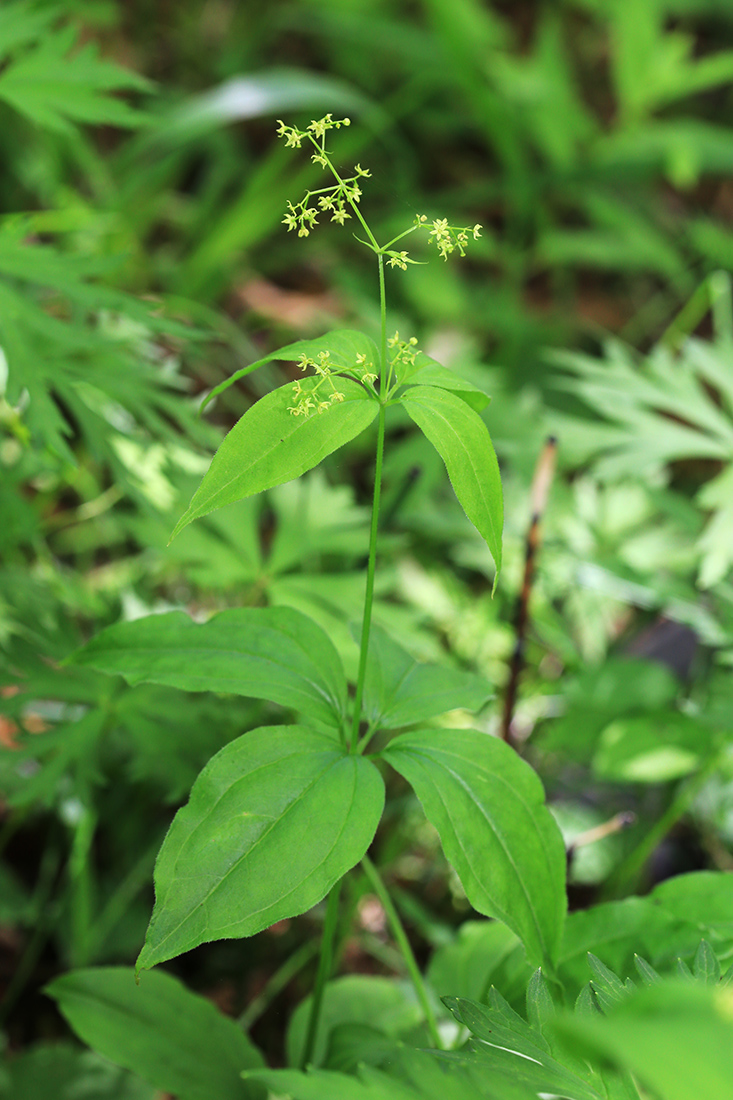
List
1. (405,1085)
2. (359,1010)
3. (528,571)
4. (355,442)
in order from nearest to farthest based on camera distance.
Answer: (405,1085) → (359,1010) → (528,571) → (355,442)

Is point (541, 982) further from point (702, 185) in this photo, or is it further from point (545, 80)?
point (702, 185)

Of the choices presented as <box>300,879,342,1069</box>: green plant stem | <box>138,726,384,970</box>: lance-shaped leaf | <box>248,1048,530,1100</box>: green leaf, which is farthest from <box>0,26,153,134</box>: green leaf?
<box>248,1048,530,1100</box>: green leaf

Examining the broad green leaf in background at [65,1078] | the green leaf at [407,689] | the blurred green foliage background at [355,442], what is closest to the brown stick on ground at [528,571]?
the blurred green foliage background at [355,442]

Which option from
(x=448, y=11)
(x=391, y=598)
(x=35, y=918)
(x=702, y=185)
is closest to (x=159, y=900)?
(x=35, y=918)

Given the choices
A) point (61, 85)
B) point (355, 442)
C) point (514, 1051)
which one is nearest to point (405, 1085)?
point (514, 1051)

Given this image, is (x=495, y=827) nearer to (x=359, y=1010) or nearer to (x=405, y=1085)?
(x=405, y=1085)

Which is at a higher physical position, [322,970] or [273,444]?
[273,444]

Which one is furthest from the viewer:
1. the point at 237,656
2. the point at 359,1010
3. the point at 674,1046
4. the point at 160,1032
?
the point at 359,1010

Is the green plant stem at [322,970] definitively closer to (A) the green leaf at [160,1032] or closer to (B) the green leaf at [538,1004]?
(A) the green leaf at [160,1032]
